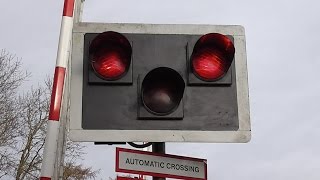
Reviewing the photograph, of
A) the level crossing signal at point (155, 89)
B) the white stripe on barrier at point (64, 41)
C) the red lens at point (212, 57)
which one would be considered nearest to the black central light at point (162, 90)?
the level crossing signal at point (155, 89)

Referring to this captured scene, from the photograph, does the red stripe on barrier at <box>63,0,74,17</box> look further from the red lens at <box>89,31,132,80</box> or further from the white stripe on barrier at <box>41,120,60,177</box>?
the white stripe on barrier at <box>41,120,60,177</box>

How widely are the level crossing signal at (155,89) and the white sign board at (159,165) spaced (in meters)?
0.19

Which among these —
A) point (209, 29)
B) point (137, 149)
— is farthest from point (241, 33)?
point (137, 149)

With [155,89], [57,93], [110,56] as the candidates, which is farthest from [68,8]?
[155,89]

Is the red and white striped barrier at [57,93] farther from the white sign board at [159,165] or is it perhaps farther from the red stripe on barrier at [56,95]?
the white sign board at [159,165]

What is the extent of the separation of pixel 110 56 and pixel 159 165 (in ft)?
2.48

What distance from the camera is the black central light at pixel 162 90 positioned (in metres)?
3.27

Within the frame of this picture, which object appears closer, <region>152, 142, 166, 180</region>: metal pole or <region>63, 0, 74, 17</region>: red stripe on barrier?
<region>63, 0, 74, 17</region>: red stripe on barrier

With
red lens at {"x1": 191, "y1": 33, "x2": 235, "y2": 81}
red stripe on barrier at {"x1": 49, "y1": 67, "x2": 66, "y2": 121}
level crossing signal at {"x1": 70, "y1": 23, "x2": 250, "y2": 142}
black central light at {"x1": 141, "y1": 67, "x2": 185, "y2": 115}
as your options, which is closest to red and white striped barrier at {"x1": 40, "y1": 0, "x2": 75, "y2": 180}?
red stripe on barrier at {"x1": 49, "y1": 67, "x2": 66, "y2": 121}

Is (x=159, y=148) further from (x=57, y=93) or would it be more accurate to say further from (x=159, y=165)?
(x=57, y=93)

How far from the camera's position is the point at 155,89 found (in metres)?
3.30

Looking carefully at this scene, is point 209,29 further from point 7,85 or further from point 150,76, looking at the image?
point 7,85

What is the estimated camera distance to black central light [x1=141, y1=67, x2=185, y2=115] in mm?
3268

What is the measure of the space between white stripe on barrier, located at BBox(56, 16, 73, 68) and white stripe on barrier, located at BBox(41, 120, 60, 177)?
0.37 meters
